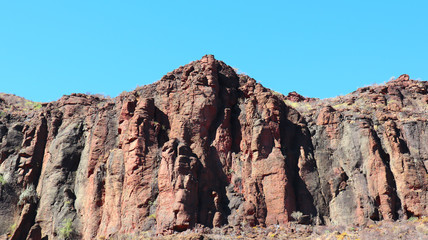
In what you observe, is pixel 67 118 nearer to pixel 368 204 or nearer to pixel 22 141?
pixel 22 141

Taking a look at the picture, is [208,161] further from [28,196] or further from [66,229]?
[28,196]

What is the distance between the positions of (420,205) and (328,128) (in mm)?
9828

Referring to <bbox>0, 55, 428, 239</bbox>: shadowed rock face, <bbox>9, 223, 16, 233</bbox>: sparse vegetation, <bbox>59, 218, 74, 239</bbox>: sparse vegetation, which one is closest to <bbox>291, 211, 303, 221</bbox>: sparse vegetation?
<bbox>0, 55, 428, 239</bbox>: shadowed rock face

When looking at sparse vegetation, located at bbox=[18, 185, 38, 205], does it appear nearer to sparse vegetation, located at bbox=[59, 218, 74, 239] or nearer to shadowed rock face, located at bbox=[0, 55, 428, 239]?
shadowed rock face, located at bbox=[0, 55, 428, 239]

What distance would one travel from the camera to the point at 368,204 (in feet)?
118

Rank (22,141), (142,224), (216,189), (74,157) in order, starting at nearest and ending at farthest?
1. (142,224)
2. (216,189)
3. (74,157)
4. (22,141)

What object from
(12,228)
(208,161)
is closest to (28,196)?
(12,228)

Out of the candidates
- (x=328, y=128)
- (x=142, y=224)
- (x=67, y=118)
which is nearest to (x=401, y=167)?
(x=328, y=128)

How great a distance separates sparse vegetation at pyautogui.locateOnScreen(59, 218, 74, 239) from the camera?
38250mm

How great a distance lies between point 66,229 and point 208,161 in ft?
36.7

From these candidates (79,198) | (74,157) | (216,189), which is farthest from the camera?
(74,157)

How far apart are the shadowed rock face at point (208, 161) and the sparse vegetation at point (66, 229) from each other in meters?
0.22

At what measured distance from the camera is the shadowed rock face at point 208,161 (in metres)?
35.7

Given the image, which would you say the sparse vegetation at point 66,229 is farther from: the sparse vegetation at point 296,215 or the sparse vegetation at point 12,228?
the sparse vegetation at point 296,215
